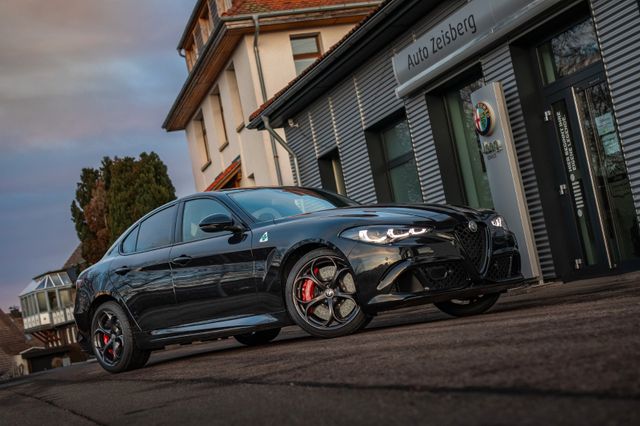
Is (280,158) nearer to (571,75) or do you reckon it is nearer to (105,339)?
(571,75)

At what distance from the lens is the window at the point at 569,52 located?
1076 centimetres

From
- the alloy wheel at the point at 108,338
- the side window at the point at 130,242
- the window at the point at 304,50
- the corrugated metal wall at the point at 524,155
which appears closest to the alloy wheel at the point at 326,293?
the alloy wheel at the point at 108,338

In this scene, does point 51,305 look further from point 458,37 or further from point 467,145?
point 458,37

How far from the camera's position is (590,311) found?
5.64 meters

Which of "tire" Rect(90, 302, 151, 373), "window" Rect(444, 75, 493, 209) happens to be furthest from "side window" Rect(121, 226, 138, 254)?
"window" Rect(444, 75, 493, 209)

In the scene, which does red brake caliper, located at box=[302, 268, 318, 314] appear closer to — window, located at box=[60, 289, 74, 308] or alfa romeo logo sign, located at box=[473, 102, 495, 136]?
alfa romeo logo sign, located at box=[473, 102, 495, 136]

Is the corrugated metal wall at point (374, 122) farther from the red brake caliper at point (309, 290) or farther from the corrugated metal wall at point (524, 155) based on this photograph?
the red brake caliper at point (309, 290)

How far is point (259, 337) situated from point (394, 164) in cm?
741

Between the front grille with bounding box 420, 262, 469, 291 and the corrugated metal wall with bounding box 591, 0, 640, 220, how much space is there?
4096 millimetres

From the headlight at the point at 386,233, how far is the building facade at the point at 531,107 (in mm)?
4325

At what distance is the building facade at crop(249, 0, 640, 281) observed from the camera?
10.4 meters

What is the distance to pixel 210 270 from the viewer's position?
8008 millimetres

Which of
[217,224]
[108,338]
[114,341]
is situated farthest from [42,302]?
[217,224]

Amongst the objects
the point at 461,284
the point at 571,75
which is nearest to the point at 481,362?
the point at 461,284
